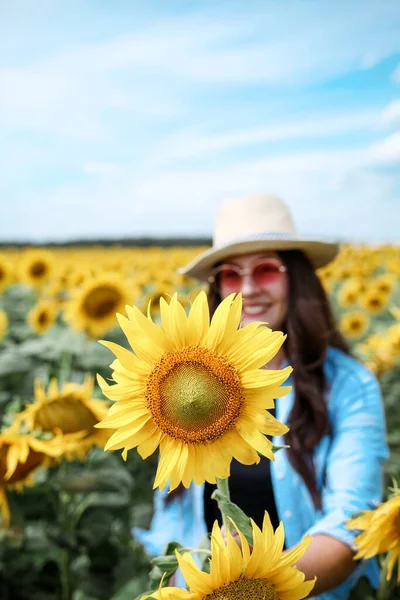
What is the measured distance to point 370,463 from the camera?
6.73ft

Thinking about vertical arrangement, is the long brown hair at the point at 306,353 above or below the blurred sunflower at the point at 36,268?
below

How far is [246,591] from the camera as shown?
102 centimetres

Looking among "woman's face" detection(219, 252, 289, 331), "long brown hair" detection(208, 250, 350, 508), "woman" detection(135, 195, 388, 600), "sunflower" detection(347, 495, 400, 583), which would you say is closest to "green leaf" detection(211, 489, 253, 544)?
"sunflower" detection(347, 495, 400, 583)

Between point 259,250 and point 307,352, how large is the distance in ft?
1.48

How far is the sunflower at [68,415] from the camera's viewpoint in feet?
7.12

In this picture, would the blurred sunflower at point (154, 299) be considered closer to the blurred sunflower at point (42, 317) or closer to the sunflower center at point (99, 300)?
the sunflower center at point (99, 300)

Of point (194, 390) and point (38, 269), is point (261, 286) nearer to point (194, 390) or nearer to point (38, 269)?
point (194, 390)

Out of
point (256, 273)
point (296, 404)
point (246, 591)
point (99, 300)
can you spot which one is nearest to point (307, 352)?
point (296, 404)

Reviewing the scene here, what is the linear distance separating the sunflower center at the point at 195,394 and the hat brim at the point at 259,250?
4.44 ft

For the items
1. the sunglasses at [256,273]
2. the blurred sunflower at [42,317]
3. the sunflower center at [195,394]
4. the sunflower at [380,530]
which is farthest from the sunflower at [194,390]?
the blurred sunflower at [42,317]

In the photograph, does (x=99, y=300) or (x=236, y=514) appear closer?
(x=236, y=514)

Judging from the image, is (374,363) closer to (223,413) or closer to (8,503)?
(8,503)

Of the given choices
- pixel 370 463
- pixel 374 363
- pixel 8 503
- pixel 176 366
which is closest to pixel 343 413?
pixel 370 463

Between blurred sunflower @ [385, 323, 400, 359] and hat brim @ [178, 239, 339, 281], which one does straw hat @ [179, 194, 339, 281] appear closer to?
hat brim @ [178, 239, 339, 281]
